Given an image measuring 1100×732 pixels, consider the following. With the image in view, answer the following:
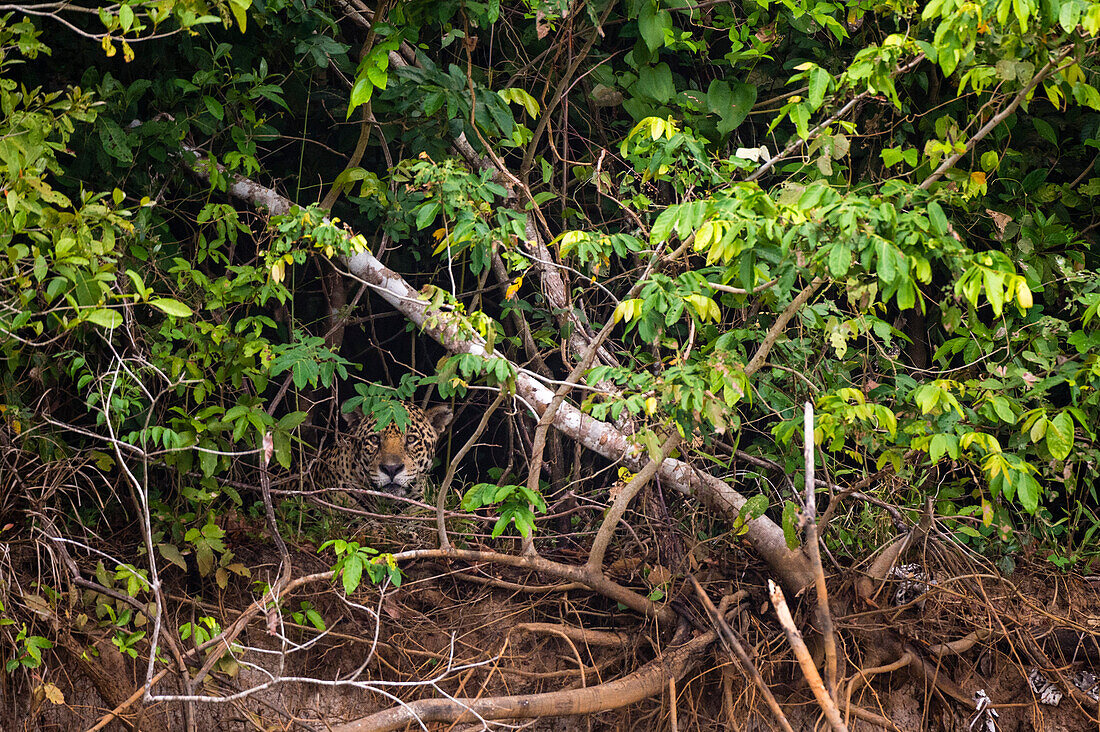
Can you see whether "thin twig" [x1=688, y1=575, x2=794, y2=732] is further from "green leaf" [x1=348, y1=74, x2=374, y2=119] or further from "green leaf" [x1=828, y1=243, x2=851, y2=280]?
"green leaf" [x1=348, y1=74, x2=374, y2=119]

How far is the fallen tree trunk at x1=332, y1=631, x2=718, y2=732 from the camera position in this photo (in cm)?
369

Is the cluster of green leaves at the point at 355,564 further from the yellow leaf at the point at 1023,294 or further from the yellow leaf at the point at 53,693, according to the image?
the yellow leaf at the point at 1023,294

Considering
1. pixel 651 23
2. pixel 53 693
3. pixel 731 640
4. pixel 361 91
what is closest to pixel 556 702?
pixel 731 640

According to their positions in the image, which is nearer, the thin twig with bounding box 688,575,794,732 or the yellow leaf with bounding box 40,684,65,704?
the yellow leaf with bounding box 40,684,65,704

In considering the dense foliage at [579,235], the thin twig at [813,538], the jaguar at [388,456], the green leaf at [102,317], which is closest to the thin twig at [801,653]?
the thin twig at [813,538]

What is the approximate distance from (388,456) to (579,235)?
7.63ft

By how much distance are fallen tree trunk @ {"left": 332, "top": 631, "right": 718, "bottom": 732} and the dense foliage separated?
70cm

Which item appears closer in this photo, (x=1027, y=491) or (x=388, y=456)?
(x=1027, y=491)

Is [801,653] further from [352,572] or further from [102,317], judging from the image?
[102,317]

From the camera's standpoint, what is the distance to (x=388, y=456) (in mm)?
5277

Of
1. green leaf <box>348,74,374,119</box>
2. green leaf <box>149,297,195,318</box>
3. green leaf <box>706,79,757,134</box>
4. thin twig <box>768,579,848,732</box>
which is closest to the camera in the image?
thin twig <box>768,579,848,732</box>

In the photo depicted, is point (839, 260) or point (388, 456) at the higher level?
point (839, 260)

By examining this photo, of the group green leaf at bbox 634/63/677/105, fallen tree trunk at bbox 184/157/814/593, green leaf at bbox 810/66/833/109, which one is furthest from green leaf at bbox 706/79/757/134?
fallen tree trunk at bbox 184/157/814/593

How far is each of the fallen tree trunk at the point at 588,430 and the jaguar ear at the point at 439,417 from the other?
3.76 feet
